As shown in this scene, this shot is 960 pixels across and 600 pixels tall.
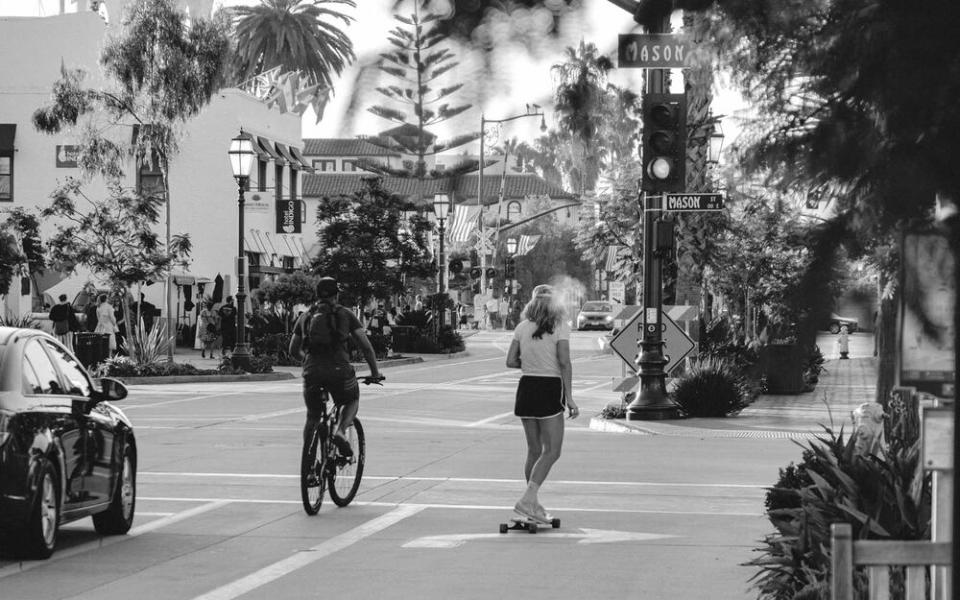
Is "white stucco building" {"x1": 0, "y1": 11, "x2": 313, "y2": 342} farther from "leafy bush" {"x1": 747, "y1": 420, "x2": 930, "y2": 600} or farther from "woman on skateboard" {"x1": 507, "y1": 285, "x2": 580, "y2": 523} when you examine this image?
"leafy bush" {"x1": 747, "y1": 420, "x2": 930, "y2": 600}

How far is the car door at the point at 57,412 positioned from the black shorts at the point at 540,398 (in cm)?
330

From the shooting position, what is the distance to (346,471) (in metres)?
13.2

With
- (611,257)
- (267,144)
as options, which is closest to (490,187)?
(267,144)

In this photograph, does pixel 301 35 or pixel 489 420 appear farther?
pixel 489 420

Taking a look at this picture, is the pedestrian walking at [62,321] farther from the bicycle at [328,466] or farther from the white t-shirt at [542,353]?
the white t-shirt at [542,353]

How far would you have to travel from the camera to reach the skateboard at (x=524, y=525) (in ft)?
38.0

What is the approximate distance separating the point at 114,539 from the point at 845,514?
5684 mm

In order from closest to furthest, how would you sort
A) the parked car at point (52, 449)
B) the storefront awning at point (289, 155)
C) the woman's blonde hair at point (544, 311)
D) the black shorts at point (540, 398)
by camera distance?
the storefront awning at point (289, 155)
the parked car at point (52, 449)
the black shorts at point (540, 398)
the woman's blonde hair at point (544, 311)

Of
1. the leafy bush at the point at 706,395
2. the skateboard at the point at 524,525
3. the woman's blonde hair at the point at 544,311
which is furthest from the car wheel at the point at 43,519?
the leafy bush at the point at 706,395

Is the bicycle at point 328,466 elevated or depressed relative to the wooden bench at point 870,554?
depressed

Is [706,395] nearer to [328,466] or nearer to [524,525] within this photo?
[328,466]

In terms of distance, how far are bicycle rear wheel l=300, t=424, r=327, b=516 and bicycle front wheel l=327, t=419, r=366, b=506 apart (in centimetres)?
15

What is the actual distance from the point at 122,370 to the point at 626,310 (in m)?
13.3

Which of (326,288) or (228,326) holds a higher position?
(326,288)
